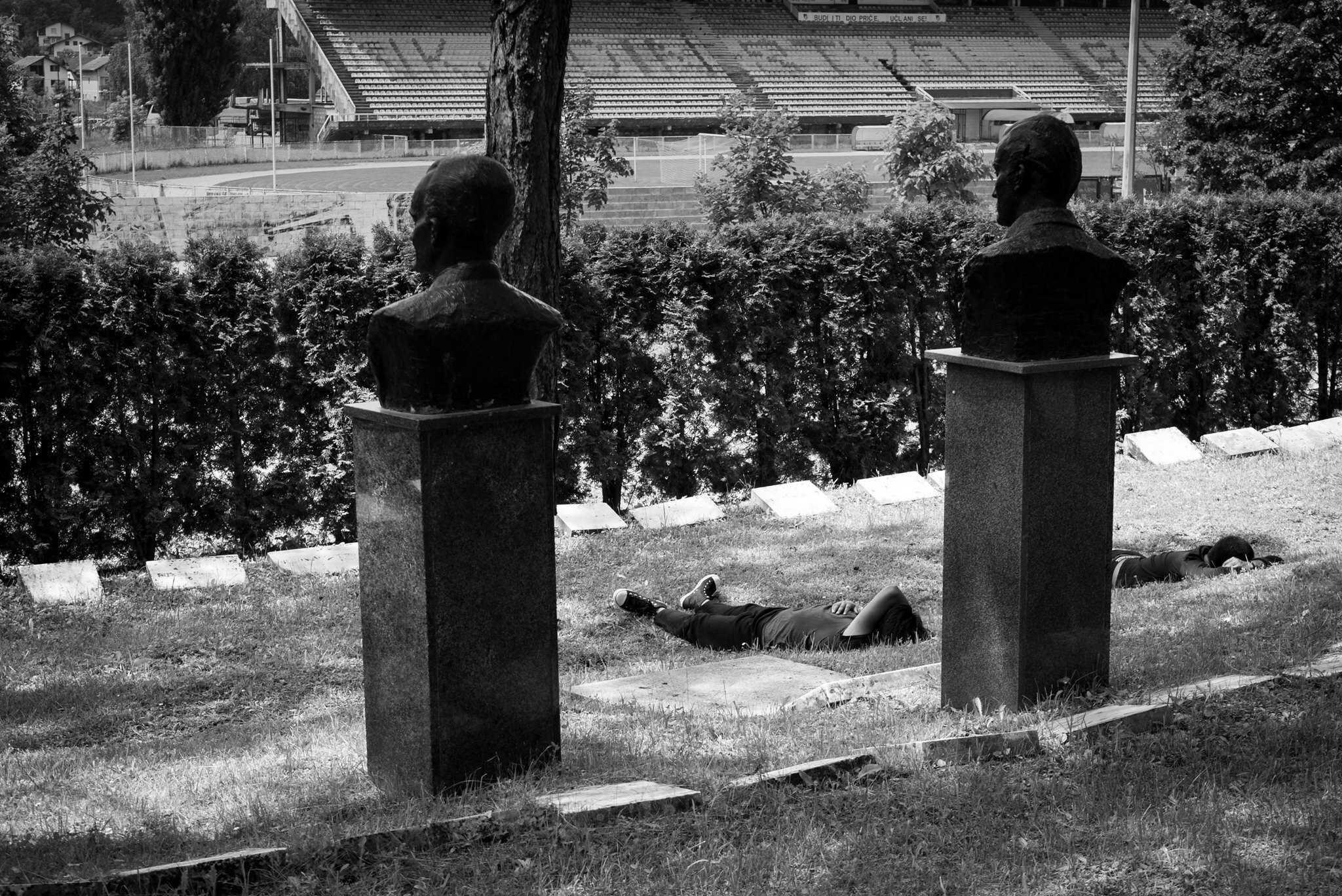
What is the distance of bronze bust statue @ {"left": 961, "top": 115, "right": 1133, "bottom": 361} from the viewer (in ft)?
13.4

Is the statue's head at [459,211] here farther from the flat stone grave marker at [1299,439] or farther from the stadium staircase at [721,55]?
the stadium staircase at [721,55]

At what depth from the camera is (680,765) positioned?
3746 millimetres

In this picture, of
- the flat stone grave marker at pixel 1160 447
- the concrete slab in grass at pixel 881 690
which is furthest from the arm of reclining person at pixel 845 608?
the flat stone grave marker at pixel 1160 447

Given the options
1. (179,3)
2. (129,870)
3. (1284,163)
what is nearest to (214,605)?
(129,870)

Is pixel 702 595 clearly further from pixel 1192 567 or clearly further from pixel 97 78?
pixel 97 78

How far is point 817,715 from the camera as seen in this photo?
4367mm

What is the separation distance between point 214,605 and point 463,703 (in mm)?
3182

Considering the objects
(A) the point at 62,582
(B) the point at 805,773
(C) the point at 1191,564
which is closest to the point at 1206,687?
(B) the point at 805,773

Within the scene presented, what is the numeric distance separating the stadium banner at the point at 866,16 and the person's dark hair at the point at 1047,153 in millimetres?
44533

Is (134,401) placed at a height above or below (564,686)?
above

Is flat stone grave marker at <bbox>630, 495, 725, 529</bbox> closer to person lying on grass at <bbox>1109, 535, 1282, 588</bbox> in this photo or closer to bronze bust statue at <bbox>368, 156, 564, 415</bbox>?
person lying on grass at <bbox>1109, 535, 1282, 588</bbox>

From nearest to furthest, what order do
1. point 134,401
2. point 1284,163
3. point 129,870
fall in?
point 129,870, point 134,401, point 1284,163

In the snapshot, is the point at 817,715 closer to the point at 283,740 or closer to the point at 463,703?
the point at 463,703

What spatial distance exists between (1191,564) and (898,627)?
172 cm
